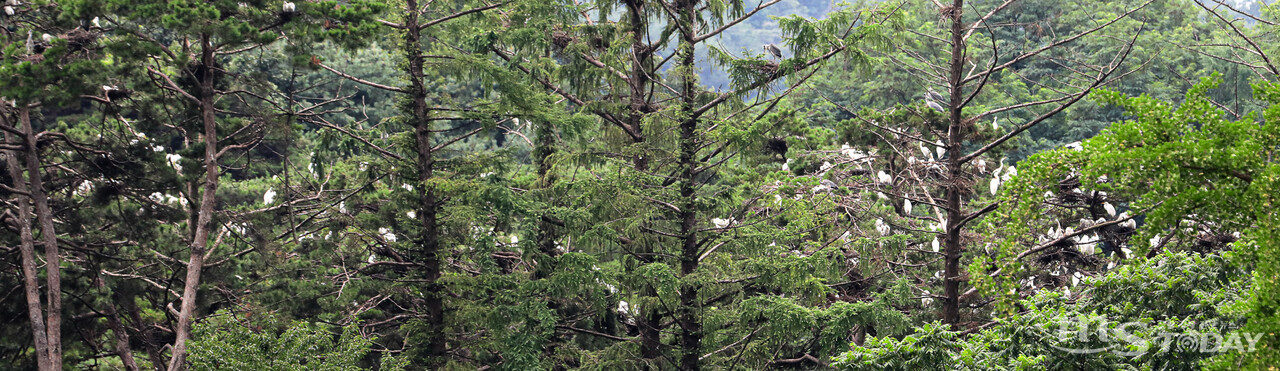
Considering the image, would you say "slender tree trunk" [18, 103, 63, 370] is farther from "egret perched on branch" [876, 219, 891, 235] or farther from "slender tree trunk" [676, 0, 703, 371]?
"egret perched on branch" [876, 219, 891, 235]

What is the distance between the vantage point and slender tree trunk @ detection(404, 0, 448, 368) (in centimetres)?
1224

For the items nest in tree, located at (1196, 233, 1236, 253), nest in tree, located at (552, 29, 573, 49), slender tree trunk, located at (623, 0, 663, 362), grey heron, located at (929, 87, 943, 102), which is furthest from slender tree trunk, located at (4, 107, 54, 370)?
nest in tree, located at (1196, 233, 1236, 253)

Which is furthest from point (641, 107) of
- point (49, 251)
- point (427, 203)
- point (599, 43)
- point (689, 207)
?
point (49, 251)

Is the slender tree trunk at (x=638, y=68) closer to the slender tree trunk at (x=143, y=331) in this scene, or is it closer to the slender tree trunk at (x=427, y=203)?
the slender tree trunk at (x=427, y=203)

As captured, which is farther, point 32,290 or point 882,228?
point 882,228

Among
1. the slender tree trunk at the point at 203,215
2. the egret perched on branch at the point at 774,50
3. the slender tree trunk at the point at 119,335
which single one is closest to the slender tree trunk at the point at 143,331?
the slender tree trunk at the point at 119,335

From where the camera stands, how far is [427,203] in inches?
496

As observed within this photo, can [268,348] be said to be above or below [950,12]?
below

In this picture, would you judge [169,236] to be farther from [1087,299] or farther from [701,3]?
[1087,299]

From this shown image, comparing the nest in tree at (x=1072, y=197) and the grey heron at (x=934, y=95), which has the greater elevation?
the grey heron at (x=934, y=95)

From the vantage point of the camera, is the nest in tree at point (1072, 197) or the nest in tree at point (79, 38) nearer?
the nest in tree at point (79, 38)

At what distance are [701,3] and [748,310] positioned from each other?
4037mm

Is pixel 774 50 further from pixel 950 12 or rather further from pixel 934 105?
pixel 934 105

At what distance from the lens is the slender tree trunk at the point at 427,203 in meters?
12.2
